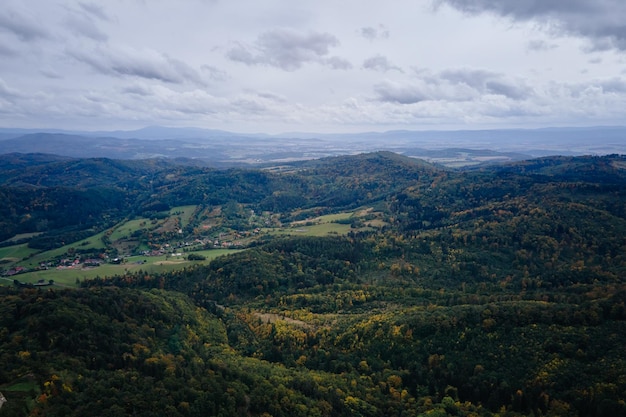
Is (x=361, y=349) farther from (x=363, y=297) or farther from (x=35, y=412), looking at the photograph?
(x=35, y=412)

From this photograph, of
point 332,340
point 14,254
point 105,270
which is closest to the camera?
point 332,340

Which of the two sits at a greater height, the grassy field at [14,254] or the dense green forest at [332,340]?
the dense green forest at [332,340]

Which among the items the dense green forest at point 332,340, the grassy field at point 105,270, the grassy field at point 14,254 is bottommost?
the grassy field at point 14,254

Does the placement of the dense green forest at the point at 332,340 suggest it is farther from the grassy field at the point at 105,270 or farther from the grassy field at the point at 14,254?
the grassy field at the point at 14,254

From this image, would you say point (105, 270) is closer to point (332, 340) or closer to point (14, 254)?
point (14, 254)

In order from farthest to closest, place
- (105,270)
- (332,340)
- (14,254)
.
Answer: (14,254), (105,270), (332,340)

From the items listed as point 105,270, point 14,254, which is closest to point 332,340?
point 105,270

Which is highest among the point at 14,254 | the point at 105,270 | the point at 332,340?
the point at 332,340

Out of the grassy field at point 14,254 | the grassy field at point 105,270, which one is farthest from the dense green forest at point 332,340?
the grassy field at point 14,254
